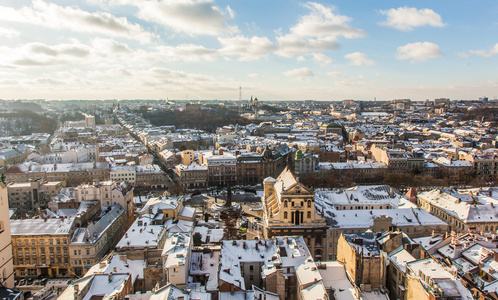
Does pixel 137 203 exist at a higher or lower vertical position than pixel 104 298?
lower

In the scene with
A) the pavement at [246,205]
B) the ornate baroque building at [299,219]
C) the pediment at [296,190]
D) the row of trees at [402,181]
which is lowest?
the pavement at [246,205]

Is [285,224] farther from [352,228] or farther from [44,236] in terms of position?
[44,236]

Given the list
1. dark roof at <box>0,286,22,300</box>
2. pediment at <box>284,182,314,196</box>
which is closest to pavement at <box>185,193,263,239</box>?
pediment at <box>284,182,314,196</box>

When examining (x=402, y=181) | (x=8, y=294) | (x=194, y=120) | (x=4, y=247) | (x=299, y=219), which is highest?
(x=194, y=120)

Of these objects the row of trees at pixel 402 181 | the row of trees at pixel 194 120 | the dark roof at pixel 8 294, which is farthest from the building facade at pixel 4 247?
the row of trees at pixel 194 120

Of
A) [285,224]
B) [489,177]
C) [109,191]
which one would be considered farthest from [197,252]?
[489,177]

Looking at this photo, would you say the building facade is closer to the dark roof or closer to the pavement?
the dark roof

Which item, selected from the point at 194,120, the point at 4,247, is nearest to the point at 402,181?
the point at 4,247

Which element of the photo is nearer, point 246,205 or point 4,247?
point 4,247

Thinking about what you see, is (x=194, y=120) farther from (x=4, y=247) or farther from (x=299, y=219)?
(x=4, y=247)

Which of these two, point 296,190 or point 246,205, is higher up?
point 296,190

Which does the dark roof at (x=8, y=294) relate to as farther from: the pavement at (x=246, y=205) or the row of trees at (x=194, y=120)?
the row of trees at (x=194, y=120)
